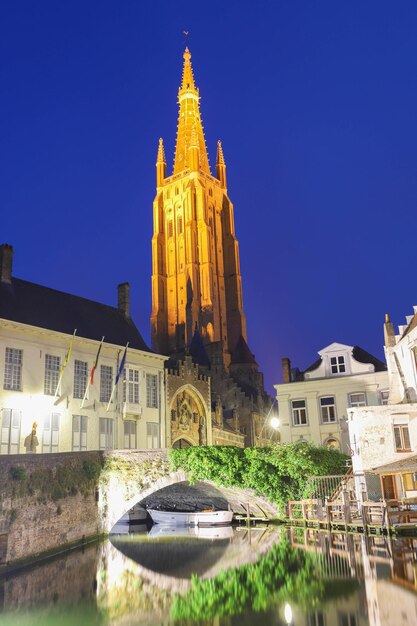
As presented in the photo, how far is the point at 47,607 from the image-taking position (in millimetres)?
15289

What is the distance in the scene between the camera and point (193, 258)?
8050cm

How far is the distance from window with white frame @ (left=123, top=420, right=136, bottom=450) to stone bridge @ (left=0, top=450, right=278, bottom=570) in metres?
6.79

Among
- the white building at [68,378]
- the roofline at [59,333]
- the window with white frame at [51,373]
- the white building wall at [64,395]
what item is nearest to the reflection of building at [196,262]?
the white building at [68,378]

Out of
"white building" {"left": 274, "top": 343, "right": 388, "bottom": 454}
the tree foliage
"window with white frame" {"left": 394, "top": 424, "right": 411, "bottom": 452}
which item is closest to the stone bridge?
the tree foliage

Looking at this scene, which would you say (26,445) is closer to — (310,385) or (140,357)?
(140,357)

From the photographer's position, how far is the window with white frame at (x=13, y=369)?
2909 cm

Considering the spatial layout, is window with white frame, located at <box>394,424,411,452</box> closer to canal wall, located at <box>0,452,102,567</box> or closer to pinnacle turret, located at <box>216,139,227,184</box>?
canal wall, located at <box>0,452,102,567</box>

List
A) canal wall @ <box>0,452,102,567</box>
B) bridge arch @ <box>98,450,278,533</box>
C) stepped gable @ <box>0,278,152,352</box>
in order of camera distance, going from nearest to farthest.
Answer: canal wall @ <box>0,452,102,567</box> → bridge arch @ <box>98,450,278,533</box> → stepped gable @ <box>0,278,152,352</box>

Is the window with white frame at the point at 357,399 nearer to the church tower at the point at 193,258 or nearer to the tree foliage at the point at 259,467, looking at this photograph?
the tree foliage at the point at 259,467

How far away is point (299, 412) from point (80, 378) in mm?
15472

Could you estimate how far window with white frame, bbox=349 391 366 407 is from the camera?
38.2 metres

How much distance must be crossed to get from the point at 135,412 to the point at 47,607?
2000 centimetres

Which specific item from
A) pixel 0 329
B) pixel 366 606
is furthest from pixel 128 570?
pixel 0 329

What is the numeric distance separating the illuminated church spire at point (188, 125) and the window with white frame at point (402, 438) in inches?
2609
